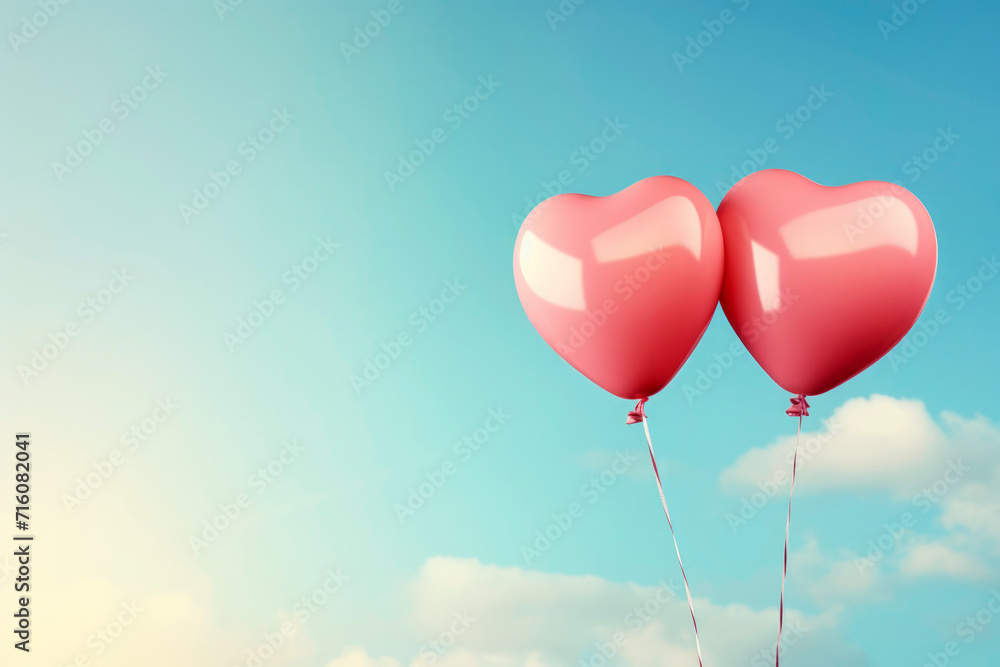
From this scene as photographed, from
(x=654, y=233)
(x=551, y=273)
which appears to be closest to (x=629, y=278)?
(x=654, y=233)

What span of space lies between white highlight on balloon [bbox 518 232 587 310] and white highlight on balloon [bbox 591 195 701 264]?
0.36 ft

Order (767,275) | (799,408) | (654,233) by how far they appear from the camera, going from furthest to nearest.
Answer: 1. (799,408)
2. (767,275)
3. (654,233)

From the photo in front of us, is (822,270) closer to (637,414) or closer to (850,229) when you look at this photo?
(850,229)

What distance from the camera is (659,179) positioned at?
293 centimetres

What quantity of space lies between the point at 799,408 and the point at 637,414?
64cm

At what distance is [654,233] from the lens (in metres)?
2.79

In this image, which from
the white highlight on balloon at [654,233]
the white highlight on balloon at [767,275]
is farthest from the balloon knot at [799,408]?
the white highlight on balloon at [654,233]

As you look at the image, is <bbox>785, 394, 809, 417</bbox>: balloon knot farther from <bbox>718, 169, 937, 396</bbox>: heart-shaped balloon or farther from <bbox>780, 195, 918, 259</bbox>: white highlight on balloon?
<bbox>780, 195, 918, 259</bbox>: white highlight on balloon

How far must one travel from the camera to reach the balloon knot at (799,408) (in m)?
3.16

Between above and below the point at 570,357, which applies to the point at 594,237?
above

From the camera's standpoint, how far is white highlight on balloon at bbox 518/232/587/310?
2.88 meters

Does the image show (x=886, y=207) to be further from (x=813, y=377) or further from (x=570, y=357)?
(x=570, y=357)

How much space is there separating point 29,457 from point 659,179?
3.65 metres

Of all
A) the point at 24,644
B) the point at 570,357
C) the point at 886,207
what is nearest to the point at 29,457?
the point at 24,644
